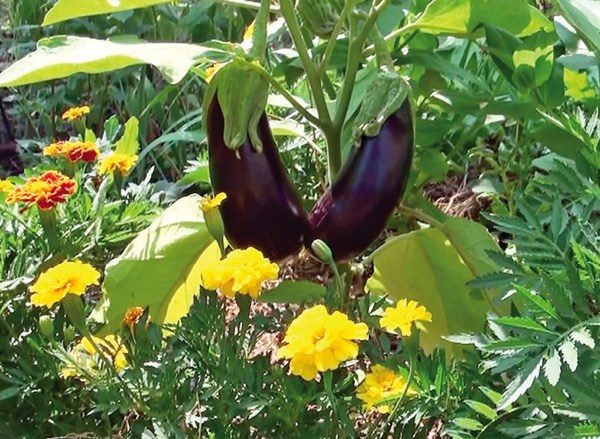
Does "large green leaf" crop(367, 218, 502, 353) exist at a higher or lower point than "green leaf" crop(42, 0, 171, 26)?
lower

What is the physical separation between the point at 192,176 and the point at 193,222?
164 mm

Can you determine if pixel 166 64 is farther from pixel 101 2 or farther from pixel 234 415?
pixel 234 415

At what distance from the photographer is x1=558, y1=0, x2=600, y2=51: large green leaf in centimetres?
76

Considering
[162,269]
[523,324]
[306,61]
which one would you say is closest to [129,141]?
[162,269]

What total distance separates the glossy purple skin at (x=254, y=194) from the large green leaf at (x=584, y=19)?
318 mm

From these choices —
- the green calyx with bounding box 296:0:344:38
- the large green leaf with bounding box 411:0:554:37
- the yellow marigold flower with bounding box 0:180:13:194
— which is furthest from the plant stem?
the yellow marigold flower with bounding box 0:180:13:194

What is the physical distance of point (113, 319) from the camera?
3.06 feet

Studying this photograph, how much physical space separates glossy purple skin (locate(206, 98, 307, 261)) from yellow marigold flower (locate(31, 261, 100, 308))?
0.19m

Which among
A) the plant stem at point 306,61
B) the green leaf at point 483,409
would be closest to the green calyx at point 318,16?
the plant stem at point 306,61

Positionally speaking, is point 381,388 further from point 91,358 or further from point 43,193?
point 43,193

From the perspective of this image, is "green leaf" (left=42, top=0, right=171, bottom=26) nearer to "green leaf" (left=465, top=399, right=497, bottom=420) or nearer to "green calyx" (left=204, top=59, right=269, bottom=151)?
"green calyx" (left=204, top=59, right=269, bottom=151)

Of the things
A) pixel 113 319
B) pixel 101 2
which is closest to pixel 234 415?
pixel 113 319

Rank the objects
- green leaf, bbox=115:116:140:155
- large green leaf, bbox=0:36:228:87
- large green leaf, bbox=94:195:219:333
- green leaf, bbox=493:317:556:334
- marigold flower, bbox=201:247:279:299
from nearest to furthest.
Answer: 1. green leaf, bbox=493:317:556:334
2. marigold flower, bbox=201:247:279:299
3. large green leaf, bbox=0:36:228:87
4. large green leaf, bbox=94:195:219:333
5. green leaf, bbox=115:116:140:155

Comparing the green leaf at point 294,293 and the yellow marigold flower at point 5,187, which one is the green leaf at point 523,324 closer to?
the green leaf at point 294,293
